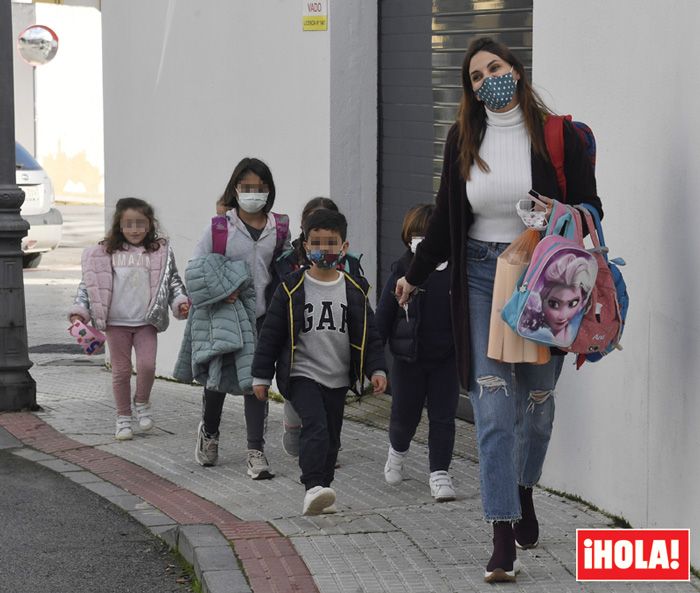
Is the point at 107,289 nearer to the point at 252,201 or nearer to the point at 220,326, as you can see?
the point at 220,326

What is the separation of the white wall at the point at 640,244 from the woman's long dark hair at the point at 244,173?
1.50m

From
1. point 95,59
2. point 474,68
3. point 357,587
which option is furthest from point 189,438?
point 95,59

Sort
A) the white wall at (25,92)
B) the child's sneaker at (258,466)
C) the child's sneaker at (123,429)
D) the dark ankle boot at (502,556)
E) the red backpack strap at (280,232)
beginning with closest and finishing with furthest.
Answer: the dark ankle boot at (502,556), the child's sneaker at (258,466), the red backpack strap at (280,232), the child's sneaker at (123,429), the white wall at (25,92)

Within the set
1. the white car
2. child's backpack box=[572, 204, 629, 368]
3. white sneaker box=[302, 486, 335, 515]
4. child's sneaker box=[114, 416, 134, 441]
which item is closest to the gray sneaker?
child's sneaker box=[114, 416, 134, 441]

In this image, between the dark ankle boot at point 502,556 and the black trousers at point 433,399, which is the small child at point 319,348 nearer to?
the black trousers at point 433,399

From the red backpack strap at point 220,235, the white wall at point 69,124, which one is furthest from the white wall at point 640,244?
the white wall at point 69,124

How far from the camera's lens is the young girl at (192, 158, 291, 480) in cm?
756

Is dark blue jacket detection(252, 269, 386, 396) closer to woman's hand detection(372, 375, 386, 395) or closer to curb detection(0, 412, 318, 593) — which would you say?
woman's hand detection(372, 375, 386, 395)

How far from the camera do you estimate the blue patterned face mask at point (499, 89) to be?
528cm

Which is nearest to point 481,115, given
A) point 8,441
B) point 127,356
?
point 127,356

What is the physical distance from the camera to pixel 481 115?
5.43 metres

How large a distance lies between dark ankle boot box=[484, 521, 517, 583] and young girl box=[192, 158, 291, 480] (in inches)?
90.2

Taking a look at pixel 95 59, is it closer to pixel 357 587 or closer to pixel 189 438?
pixel 189 438

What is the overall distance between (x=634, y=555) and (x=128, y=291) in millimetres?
3893
